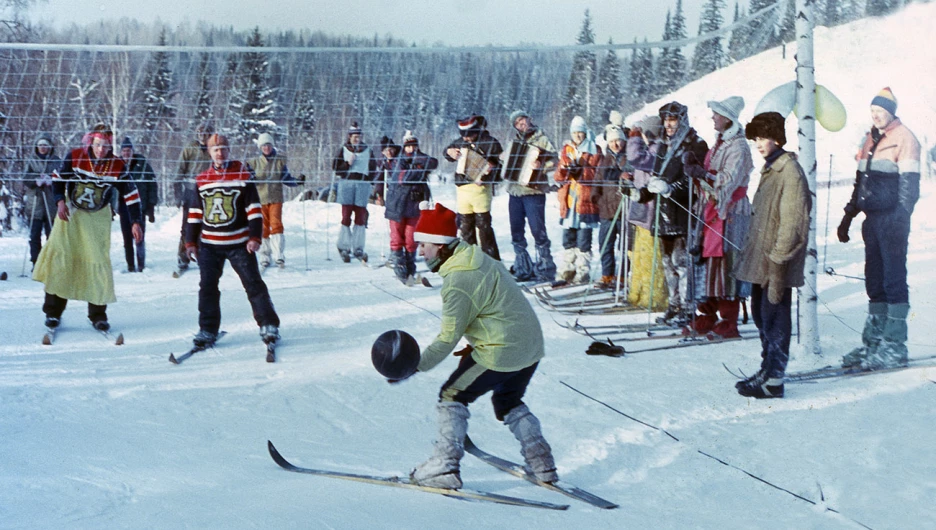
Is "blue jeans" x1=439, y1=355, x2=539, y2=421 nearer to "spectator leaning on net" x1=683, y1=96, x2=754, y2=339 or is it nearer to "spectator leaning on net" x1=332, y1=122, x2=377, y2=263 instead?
"spectator leaning on net" x1=683, y1=96, x2=754, y2=339

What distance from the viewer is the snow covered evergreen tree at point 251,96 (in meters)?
9.26

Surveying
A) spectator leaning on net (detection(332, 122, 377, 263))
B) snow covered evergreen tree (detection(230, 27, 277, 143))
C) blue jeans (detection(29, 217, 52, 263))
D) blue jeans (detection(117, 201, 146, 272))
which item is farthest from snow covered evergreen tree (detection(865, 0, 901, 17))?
blue jeans (detection(29, 217, 52, 263))

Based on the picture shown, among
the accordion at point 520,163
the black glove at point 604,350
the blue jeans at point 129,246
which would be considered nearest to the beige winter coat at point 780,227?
the black glove at point 604,350

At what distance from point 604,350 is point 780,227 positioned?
1.89m

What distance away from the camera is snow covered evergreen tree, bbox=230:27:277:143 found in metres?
9.26

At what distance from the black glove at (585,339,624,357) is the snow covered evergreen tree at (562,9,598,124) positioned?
10.8 ft

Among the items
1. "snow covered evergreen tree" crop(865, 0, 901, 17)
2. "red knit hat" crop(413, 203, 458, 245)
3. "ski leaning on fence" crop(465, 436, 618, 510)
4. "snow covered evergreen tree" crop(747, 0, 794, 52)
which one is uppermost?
"snow covered evergreen tree" crop(865, 0, 901, 17)

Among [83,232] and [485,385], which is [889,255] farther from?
[83,232]

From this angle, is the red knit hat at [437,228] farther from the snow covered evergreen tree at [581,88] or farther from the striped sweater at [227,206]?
the snow covered evergreen tree at [581,88]

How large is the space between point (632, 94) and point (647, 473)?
17.2ft

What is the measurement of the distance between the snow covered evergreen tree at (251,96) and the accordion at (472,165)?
2.21 meters

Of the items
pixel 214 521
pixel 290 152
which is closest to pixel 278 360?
pixel 214 521

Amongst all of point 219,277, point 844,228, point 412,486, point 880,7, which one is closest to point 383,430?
point 412,486

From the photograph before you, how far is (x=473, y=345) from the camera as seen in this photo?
4293 mm
